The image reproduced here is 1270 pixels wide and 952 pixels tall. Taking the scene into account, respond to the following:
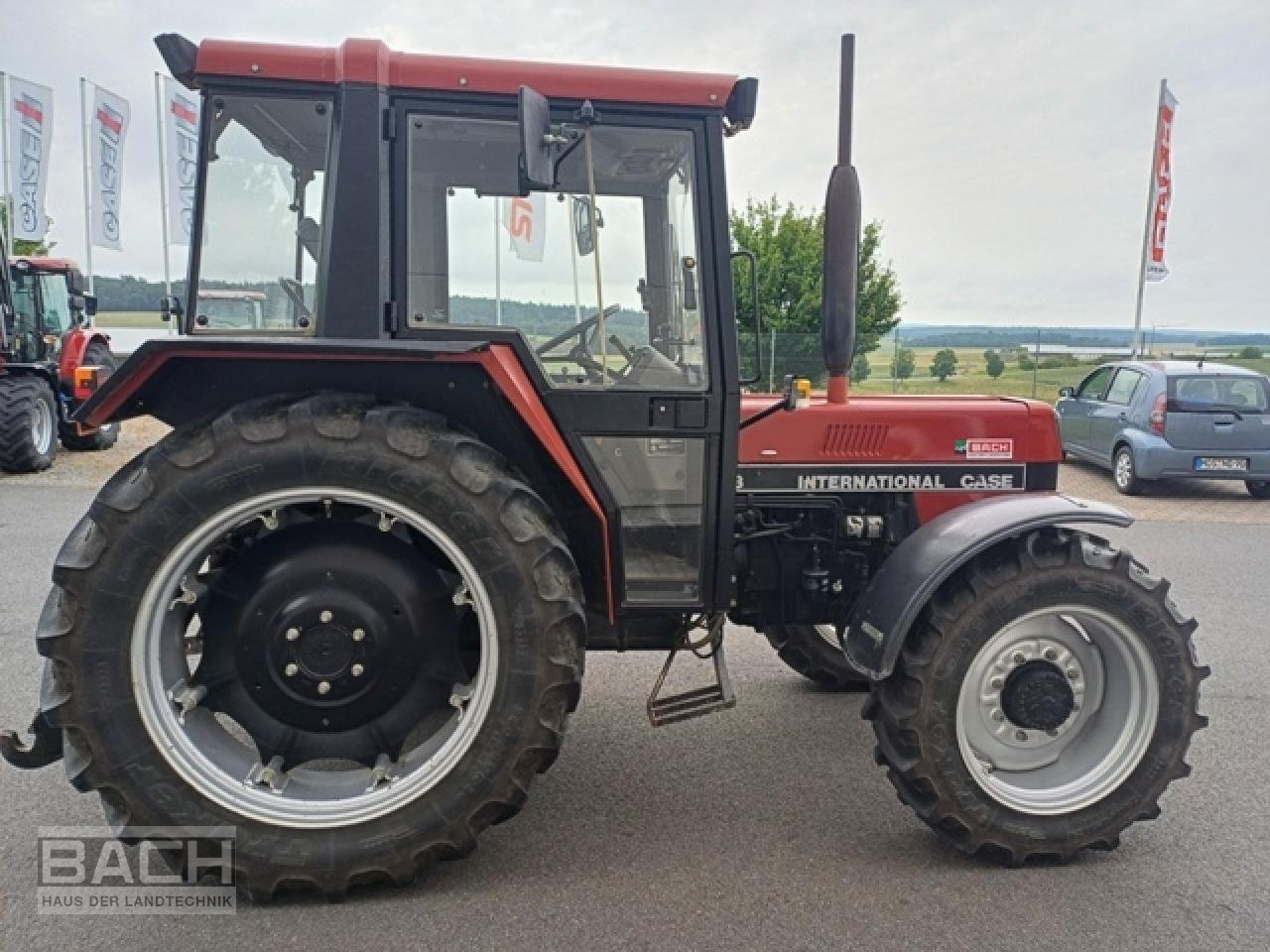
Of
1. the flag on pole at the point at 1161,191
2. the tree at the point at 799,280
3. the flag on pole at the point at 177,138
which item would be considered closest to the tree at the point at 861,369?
the tree at the point at 799,280

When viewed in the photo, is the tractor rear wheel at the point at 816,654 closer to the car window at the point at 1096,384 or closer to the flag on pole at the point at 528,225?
the flag on pole at the point at 528,225

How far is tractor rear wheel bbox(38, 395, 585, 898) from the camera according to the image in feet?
8.02

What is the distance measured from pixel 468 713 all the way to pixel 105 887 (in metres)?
1.15

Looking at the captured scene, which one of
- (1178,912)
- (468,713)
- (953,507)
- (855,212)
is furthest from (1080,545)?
(468,713)

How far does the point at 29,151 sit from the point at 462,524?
18399mm

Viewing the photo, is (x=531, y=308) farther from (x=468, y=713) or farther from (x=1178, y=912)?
(x=1178, y=912)

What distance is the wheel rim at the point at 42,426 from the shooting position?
10195 mm

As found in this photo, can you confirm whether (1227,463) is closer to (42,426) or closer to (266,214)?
(266,214)

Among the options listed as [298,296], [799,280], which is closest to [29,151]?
[799,280]

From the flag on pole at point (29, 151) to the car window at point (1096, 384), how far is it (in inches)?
688

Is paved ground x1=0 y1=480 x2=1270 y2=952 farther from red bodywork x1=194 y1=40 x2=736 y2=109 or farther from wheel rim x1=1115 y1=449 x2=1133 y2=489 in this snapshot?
wheel rim x1=1115 y1=449 x2=1133 y2=489

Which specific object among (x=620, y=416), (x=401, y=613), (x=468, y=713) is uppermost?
(x=620, y=416)

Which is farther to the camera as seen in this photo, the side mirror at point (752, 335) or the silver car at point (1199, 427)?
the silver car at point (1199, 427)

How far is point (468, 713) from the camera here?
2.61m
